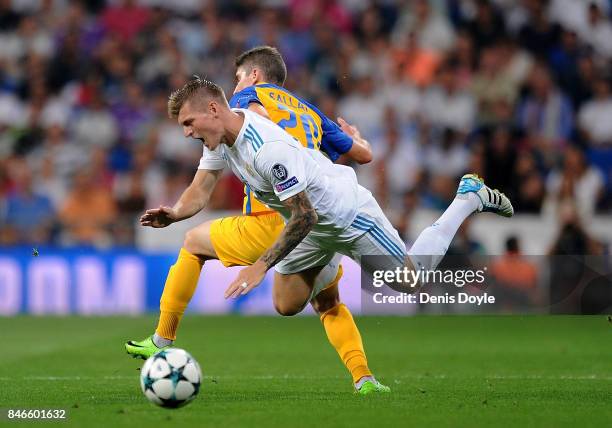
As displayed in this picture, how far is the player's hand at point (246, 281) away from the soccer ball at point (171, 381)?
54 cm

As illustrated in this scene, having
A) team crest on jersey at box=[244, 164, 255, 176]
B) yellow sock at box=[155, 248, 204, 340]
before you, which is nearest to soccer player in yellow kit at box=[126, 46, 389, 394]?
yellow sock at box=[155, 248, 204, 340]

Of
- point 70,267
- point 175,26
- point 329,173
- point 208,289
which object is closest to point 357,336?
point 329,173

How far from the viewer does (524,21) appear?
15883 mm

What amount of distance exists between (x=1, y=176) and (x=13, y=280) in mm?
1978

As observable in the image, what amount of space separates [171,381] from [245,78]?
8.16ft

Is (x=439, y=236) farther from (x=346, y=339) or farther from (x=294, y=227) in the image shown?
(x=294, y=227)

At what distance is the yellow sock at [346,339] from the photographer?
7.29 meters

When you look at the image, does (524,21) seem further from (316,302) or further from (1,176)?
(316,302)

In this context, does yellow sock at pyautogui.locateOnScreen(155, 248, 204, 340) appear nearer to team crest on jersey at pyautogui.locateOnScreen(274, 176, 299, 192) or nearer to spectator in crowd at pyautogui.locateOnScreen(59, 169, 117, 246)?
team crest on jersey at pyautogui.locateOnScreen(274, 176, 299, 192)

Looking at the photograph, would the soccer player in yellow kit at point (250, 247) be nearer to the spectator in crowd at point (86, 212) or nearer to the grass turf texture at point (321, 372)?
the grass turf texture at point (321, 372)

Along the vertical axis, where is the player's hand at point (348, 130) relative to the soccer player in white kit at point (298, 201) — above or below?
above

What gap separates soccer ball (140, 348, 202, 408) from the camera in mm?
6113

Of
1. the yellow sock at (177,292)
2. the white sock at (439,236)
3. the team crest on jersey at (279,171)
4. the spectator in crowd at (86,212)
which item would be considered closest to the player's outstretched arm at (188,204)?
the yellow sock at (177,292)

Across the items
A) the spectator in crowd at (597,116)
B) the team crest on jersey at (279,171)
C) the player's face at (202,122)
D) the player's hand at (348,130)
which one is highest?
the spectator in crowd at (597,116)
